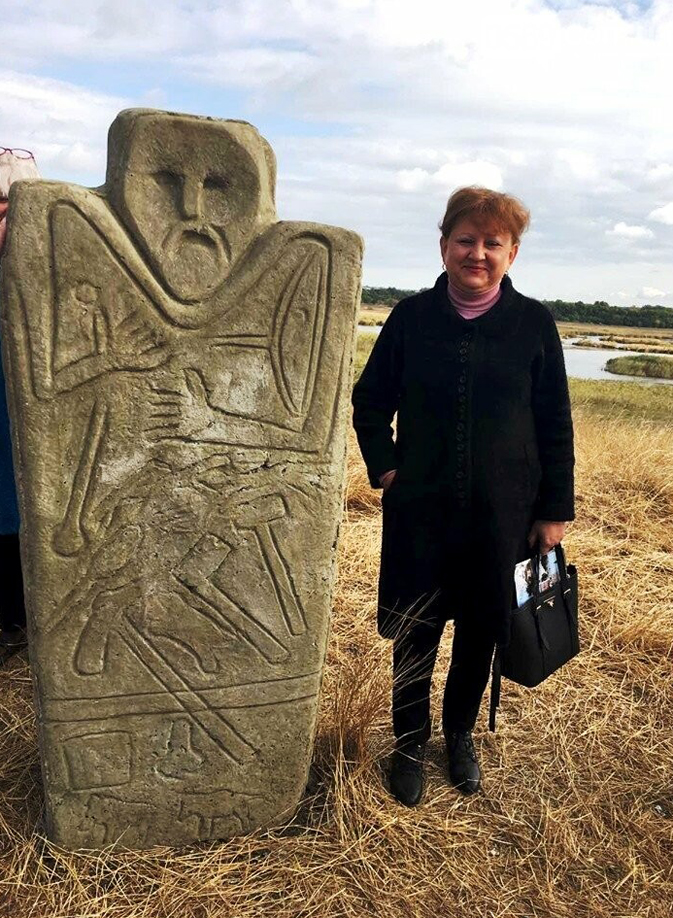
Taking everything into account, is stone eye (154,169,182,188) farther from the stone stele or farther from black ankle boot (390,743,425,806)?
black ankle boot (390,743,425,806)

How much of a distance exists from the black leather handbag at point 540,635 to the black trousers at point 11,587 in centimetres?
186

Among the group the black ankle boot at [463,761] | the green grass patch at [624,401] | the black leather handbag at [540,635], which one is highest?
the black leather handbag at [540,635]

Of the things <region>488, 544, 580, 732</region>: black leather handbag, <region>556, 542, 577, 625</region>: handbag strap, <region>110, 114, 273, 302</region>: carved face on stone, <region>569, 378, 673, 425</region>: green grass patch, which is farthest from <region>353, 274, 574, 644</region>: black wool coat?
<region>569, 378, 673, 425</region>: green grass patch

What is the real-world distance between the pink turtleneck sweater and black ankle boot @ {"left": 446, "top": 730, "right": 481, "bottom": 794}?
1373 millimetres

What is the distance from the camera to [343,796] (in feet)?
7.68

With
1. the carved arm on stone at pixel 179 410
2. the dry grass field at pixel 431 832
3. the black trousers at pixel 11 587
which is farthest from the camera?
the black trousers at pixel 11 587

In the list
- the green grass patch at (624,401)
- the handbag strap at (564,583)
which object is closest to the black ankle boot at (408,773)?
the handbag strap at (564,583)

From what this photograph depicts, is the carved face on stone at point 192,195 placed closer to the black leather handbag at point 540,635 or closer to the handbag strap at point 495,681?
the black leather handbag at point 540,635

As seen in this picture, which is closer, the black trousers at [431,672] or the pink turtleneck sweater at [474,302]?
the pink turtleneck sweater at [474,302]

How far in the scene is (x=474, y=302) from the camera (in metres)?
2.18

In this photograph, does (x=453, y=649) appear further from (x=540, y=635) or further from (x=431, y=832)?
(x=431, y=832)

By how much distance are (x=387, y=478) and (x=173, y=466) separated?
0.67 m

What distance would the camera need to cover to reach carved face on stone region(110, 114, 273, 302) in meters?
1.78

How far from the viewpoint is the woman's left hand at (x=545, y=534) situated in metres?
2.32
